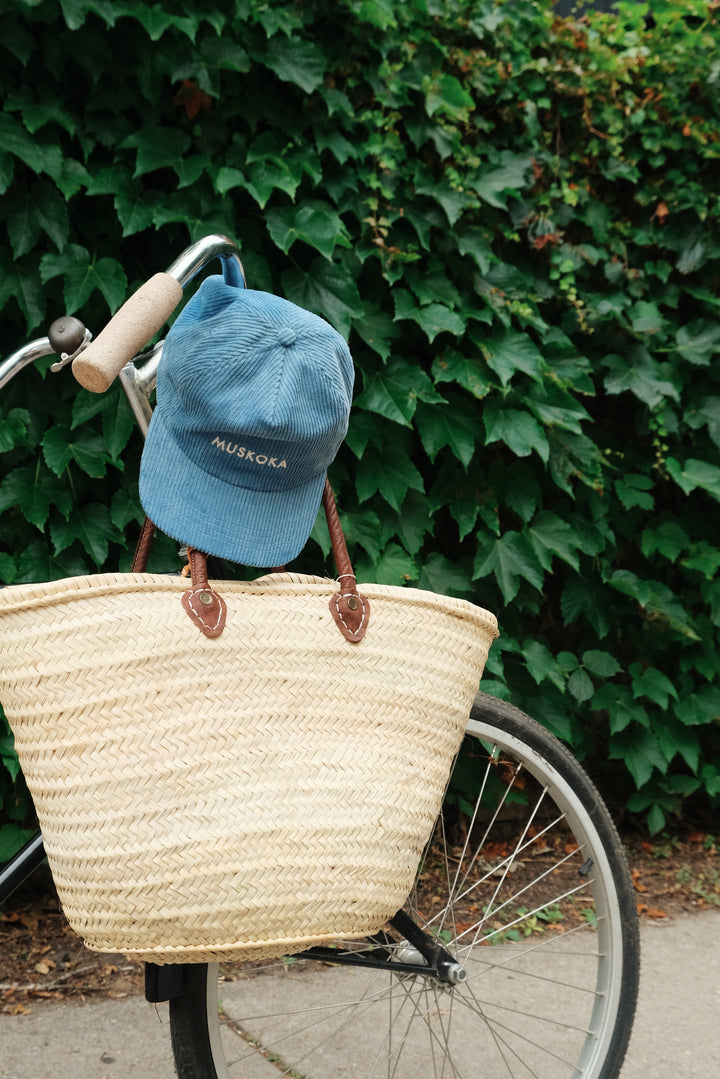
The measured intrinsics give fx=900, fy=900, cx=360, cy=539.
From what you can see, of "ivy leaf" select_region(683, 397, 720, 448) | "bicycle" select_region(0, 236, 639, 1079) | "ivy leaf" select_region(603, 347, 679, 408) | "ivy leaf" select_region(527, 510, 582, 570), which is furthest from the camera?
"ivy leaf" select_region(683, 397, 720, 448)

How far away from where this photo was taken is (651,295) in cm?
246

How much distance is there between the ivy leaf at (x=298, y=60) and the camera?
5.90 ft

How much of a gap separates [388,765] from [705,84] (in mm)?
2217

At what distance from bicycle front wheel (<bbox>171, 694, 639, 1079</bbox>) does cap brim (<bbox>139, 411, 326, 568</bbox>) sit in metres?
0.49

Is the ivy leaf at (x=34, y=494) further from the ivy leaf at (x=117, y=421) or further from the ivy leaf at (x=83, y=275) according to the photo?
the ivy leaf at (x=83, y=275)

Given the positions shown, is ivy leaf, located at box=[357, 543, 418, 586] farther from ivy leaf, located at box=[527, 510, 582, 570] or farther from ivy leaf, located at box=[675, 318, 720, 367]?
ivy leaf, located at box=[675, 318, 720, 367]

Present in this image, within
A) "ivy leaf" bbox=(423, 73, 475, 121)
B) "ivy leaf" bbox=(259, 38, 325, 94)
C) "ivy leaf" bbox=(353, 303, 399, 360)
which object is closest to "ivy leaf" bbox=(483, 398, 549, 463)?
"ivy leaf" bbox=(353, 303, 399, 360)

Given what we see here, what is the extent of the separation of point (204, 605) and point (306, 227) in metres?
1.19

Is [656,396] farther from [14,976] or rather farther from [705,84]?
[14,976]

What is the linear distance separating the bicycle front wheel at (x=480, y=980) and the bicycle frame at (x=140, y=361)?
0.26 metres

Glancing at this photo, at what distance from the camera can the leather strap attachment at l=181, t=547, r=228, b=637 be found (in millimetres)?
884

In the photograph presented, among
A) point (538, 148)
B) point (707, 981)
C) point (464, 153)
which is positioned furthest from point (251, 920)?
point (538, 148)

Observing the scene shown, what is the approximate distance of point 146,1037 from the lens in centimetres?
172

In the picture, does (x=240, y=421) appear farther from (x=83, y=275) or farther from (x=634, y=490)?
(x=634, y=490)
